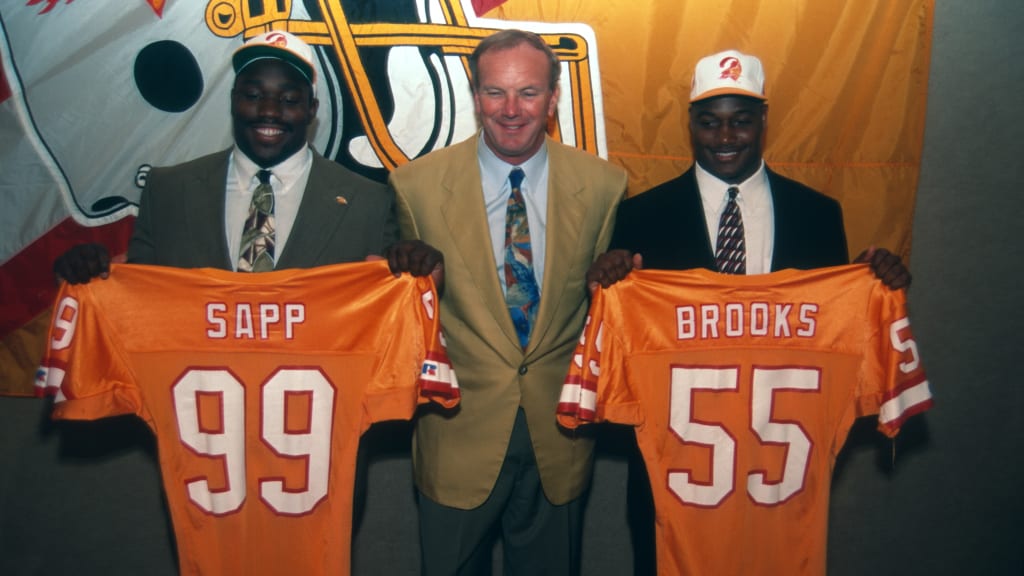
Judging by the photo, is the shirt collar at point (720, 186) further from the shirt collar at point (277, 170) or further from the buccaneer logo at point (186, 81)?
the shirt collar at point (277, 170)

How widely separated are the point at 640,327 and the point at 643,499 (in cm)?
49

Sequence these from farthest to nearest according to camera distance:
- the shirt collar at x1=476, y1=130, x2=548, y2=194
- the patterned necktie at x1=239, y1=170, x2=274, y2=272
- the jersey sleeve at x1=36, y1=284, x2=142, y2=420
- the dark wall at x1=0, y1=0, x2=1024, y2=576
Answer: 1. the dark wall at x1=0, y1=0, x2=1024, y2=576
2. the shirt collar at x1=476, y1=130, x2=548, y2=194
3. the patterned necktie at x1=239, y1=170, x2=274, y2=272
4. the jersey sleeve at x1=36, y1=284, x2=142, y2=420

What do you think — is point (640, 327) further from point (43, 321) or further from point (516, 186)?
point (43, 321)

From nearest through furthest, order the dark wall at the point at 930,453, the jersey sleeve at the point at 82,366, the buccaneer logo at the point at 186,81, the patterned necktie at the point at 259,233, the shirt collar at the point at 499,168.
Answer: the jersey sleeve at the point at 82,366
the patterned necktie at the point at 259,233
the shirt collar at the point at 499,168
the buccaneer logo at the point at 186,81
the dark wall at the point at 930,453

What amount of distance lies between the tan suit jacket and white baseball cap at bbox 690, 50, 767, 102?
40 centimetres

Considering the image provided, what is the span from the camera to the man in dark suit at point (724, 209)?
6.59ft

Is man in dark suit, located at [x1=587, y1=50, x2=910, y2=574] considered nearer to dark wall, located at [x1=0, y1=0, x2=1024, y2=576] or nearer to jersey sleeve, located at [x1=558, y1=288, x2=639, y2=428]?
jersey sleeve, located at [x1=558, y1=288, x2=639, y2=428]


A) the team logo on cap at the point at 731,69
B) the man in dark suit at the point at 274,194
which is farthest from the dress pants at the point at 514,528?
the team logo on cap at the point at 731,69

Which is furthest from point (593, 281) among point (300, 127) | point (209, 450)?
point (209, 450)

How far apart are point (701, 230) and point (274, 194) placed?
3.69 ft

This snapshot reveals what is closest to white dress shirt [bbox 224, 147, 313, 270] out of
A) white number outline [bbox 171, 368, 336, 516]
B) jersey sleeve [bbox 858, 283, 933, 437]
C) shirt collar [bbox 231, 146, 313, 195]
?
shirt collar [bbox 231, 146, 313, 195]

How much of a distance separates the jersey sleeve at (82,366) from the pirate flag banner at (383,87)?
2.68ft

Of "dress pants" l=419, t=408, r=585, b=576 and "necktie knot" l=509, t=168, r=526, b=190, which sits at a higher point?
"necktie knot" l=509, t=168, r=526, b=190

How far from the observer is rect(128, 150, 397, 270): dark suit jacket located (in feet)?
6.50
